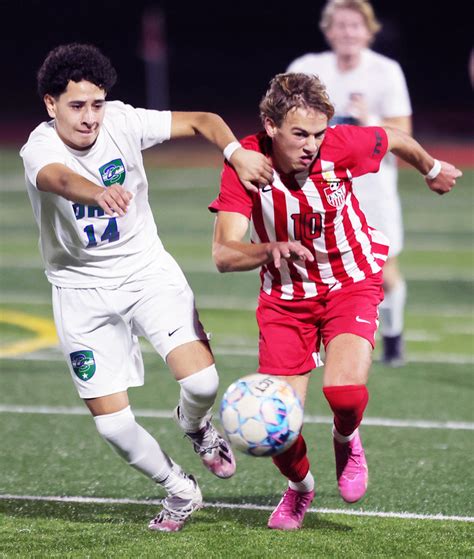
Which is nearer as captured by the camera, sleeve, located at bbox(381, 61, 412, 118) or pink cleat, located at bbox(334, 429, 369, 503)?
pink cleat, located at bbox(334, 429, 369, 503)

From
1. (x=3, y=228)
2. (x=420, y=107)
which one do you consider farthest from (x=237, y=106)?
(x=3, y=228)

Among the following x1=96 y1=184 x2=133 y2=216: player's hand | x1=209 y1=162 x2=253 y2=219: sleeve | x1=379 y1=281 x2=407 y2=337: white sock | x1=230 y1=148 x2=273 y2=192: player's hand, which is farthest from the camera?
x1=379 y1=281 x2=407 y2=337: white sock

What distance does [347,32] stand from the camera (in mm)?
9094

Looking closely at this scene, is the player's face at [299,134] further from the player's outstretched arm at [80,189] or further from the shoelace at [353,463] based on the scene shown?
the shoelace at [353,463]

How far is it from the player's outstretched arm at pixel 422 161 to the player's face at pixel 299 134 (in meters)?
0.54

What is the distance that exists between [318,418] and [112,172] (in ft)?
10.3

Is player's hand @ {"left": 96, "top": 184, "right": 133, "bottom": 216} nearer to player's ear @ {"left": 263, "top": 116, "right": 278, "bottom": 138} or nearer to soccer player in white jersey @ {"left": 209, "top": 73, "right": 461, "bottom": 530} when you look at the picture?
soccer player in white jersey @ {"left": 209, "top": 73, "right": 461, "bottom": 530}

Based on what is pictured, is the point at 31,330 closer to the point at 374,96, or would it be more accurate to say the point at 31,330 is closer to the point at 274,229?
the point at 374,96

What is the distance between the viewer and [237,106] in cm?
3550

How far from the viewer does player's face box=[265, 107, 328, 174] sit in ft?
17.7

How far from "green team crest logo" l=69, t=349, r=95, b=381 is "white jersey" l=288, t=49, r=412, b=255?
3.88 metres

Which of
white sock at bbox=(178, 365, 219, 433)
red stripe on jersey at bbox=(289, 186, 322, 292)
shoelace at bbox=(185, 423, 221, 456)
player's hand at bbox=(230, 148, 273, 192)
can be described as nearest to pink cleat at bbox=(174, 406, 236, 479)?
shoelace at bbox=(185, 423, 221, 456)

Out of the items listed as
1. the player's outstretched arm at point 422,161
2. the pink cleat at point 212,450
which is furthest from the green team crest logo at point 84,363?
the player's outstretched arm at point 422,161

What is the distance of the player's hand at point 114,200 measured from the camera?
4.91 m
